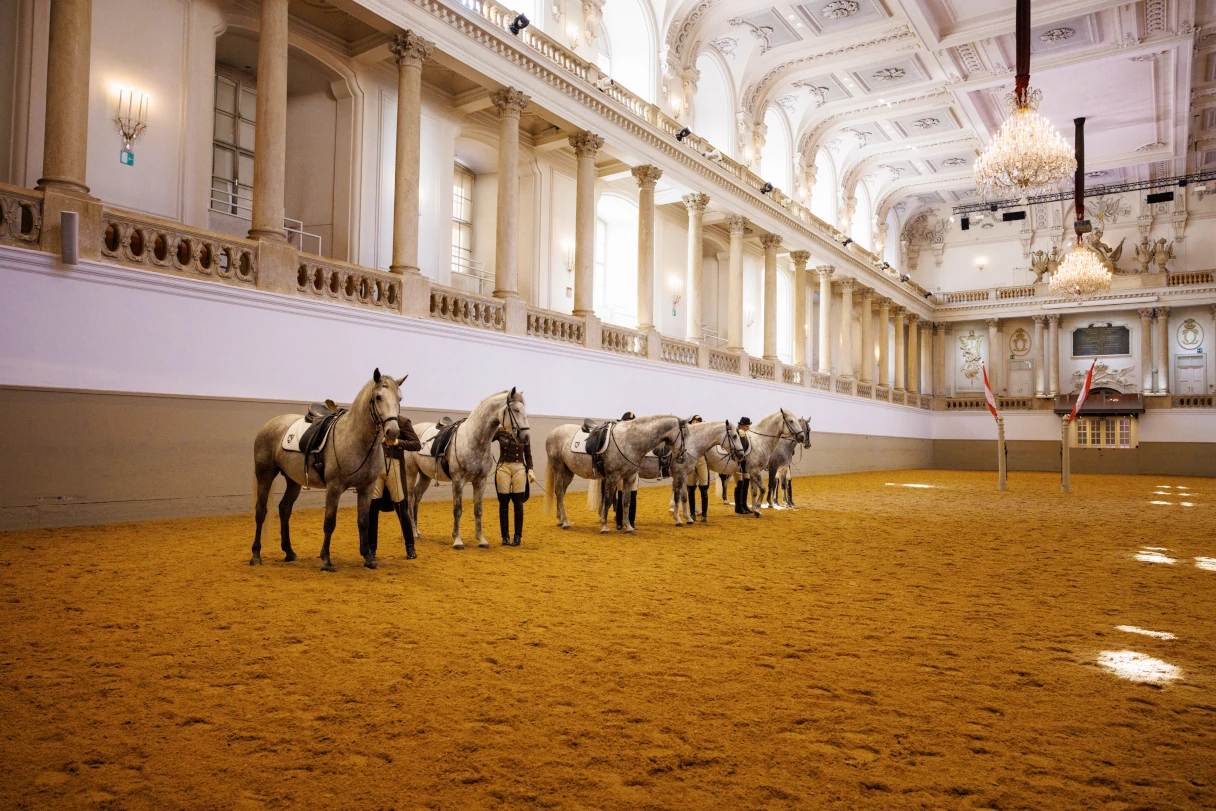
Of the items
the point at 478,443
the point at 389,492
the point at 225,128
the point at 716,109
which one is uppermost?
Answer: the point at 716,109

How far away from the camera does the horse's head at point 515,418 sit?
726 centimetres

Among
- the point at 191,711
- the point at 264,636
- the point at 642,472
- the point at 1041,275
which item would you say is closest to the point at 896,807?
the point at 191,711

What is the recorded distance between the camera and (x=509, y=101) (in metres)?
14.9

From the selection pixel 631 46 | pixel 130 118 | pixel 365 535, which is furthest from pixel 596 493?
pixel 631 46

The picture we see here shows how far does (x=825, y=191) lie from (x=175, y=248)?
2831cm

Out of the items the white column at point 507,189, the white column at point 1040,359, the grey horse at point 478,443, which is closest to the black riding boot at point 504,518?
the grey horse at point 478,443

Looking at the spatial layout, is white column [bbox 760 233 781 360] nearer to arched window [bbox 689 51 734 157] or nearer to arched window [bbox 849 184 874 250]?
arched window [bbox 689 51 734 157]

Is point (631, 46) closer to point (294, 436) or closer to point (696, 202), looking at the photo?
point (696, 202)

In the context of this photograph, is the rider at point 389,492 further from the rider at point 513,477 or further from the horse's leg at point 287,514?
the rider at point 513,477

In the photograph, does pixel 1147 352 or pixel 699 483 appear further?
pixel 1147 352

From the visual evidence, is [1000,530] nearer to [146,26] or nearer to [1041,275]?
[146,26]

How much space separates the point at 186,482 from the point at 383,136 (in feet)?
28.9

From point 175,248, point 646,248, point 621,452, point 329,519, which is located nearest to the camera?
point 329,519

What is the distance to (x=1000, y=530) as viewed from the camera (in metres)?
10.5
